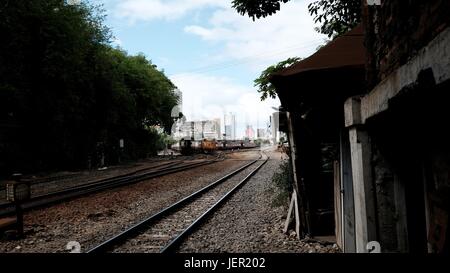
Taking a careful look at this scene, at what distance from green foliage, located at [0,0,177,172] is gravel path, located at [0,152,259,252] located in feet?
38.1

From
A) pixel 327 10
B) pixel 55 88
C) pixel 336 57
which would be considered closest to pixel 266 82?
pixel 327 10

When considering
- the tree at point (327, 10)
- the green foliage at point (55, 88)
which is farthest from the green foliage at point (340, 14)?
the green foliage at point (55, 88)

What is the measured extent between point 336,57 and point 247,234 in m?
4.28

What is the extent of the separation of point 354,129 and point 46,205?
33.0 ft

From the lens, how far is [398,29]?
3.11 meters

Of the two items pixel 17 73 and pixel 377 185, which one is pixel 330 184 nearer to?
pixel 377 185

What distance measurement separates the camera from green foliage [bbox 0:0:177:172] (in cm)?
2200

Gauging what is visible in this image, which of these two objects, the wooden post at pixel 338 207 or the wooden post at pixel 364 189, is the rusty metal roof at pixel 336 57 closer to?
the wooden post at pixel 364 189

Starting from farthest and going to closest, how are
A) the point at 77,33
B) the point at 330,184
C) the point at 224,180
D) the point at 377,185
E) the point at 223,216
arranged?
the point at 77,33
the point at 224,180
the point at 223,216
the point at 330,184
the point at 377,185

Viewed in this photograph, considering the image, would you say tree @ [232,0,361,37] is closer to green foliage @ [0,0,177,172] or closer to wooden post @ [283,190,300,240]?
wooden post @ [283,190,300,240]

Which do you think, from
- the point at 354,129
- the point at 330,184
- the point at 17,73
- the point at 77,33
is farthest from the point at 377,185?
the point at 77,33

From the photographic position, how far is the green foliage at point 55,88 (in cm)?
2200

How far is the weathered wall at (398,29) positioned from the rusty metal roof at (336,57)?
529 millimetres

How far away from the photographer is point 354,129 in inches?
150
